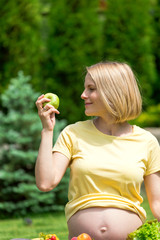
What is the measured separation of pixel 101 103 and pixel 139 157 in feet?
1.32

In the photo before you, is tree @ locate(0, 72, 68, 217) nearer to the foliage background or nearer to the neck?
the foliage background

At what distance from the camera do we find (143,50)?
980cm

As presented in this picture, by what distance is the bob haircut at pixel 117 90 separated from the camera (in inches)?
107

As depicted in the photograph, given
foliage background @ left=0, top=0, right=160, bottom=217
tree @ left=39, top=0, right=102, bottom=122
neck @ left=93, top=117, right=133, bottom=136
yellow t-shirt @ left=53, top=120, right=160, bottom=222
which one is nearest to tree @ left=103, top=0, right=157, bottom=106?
foliage background @ left=0, top=0, right=160, bottom=217

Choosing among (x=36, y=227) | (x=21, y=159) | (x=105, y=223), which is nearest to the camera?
(x=105, y=223)

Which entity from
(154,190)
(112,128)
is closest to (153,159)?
(154,190)

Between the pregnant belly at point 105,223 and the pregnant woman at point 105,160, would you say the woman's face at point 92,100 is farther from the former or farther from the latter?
the pregnant belly at point 105,223

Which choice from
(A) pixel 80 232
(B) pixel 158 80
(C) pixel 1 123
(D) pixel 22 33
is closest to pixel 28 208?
(C) pixel 1 123

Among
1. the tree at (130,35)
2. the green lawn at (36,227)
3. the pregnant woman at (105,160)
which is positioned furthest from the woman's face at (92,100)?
the tree at (130,35)

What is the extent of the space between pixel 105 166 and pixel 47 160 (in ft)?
1.14

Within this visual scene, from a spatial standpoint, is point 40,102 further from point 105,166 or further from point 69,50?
point 69,50

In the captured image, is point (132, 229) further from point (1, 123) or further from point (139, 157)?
point (1, 123)

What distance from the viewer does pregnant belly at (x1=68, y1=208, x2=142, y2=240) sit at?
2.58 metres

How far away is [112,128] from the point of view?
9.30ft
